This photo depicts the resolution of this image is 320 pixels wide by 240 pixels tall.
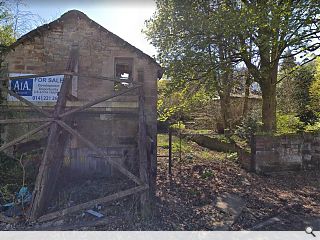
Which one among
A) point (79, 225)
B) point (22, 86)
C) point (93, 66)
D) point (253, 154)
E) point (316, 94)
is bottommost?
point (79, 225)

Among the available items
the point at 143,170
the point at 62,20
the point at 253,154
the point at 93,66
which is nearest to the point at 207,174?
the point at 253,154

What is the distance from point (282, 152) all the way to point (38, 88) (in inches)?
325

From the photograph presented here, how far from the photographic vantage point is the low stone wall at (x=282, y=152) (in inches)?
332

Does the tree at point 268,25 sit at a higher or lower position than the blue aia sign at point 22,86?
higher

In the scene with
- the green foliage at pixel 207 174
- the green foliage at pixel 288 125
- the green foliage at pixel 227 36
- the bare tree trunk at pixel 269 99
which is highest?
the green foliage at pixel 227 36

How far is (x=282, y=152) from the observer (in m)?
8.53

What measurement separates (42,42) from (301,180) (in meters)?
9.41

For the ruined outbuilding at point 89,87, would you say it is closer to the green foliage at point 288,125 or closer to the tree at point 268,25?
the tree at point 268,25

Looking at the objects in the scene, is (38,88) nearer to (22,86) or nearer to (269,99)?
(22,86)

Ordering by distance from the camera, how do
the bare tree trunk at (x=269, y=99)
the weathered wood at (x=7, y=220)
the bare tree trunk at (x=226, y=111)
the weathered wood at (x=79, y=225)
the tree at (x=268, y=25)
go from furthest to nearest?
1. the bare tree trunk at (x=226, y=111)
2. the bare tree trunk at (x=269, y=99)
3. the tree at (x=268, y=25)
4. the weathered wood at (x=7, y=220)
5. the weathered wood at (x=79, y=225)

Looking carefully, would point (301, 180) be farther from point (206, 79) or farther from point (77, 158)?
point (77, 158)

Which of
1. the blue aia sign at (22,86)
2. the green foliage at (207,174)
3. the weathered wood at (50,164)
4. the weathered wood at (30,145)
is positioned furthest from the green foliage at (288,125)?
the blue aia sign at (22,86)

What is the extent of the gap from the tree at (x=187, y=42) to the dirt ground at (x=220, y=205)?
360cm
